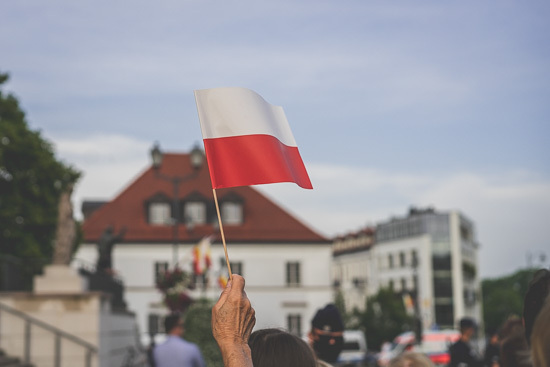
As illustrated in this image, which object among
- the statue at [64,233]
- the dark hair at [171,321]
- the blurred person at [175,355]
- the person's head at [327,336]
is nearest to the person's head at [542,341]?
the person's head at [327,336]

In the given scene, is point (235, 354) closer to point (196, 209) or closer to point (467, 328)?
point (467, 328)

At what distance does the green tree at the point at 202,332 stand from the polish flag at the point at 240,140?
1503cm

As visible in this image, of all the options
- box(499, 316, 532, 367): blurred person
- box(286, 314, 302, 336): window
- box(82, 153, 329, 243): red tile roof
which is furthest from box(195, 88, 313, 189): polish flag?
box(286, 314, 302, 336): window

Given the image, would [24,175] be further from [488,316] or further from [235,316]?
[488,316]

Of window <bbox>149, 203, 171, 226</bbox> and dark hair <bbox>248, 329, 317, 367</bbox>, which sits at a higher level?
window <bbox>149, 203, 171, 226</bbox>

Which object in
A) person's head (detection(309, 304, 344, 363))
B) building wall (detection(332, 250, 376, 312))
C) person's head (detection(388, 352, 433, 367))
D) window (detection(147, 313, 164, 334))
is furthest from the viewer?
building wall (detection(332, 250, 376, 312))

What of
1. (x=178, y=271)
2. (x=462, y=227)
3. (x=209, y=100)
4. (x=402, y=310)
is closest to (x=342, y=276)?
(x=462, y=227)

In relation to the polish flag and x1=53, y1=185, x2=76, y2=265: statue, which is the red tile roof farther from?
the polish flag

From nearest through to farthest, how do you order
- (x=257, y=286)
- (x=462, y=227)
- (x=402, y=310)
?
(x=257, y=286)
(x=402, y=310)
(x=462, y=227)

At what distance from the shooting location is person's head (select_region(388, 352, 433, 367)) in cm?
556

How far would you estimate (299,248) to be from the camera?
2854 inches

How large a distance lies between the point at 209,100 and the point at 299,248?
226 feet

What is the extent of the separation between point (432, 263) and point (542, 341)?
121m

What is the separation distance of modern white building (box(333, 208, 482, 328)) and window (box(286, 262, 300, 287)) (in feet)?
152
